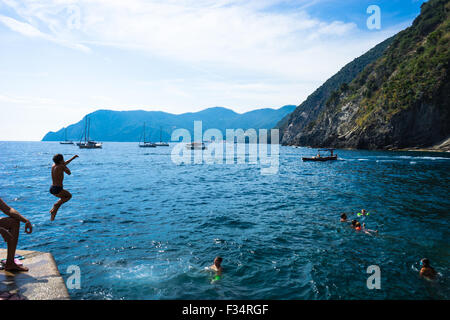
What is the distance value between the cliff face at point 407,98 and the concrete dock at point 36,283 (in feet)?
347

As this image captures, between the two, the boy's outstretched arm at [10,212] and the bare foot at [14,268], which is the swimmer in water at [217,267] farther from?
the boy's outstretched arm at [10,212]

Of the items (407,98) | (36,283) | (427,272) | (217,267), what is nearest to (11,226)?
(36,283)

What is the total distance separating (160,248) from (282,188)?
2202 cm

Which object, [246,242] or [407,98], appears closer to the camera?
[246,242]

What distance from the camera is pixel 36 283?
284 inches

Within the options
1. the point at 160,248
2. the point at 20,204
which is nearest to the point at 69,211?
the point at 20,204

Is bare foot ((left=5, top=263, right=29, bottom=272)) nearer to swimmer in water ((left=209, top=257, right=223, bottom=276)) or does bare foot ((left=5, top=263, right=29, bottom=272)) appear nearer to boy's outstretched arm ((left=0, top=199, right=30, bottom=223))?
boy's outstretched arm ((left=0, top=199, right=30, bottom=223))

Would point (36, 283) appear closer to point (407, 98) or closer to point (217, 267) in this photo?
point (217, 267)

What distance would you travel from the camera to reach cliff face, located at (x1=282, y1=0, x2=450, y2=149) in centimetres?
8219

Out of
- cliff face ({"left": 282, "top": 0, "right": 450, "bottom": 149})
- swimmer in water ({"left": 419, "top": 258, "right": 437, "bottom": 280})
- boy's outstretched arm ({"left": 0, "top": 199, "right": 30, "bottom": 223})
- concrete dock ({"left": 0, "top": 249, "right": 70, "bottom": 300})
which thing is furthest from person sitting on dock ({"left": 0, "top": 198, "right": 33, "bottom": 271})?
cliff face ({"left": 282, "top": 0, "right": 450, "bottom": 149})

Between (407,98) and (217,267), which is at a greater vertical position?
(407,98)

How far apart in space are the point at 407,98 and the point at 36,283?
108299mm
